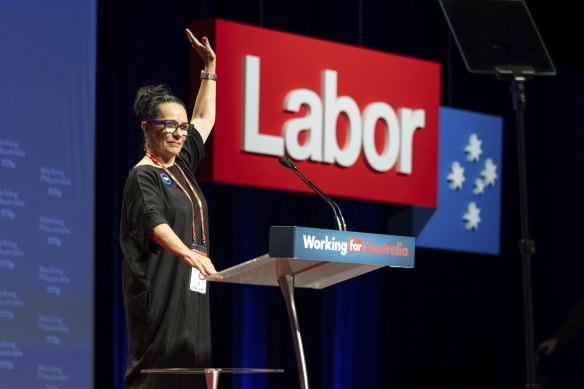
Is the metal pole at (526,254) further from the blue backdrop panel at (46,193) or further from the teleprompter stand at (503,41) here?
the blue backdrop panel at (46,193)

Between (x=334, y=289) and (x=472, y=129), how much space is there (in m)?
1.33

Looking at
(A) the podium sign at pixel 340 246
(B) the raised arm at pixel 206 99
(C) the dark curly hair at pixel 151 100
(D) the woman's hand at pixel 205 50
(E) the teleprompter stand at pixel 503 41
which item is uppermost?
(E) the teleprompter stand at pixel 503 41

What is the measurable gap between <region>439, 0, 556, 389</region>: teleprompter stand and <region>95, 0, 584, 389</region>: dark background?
162 centimetres

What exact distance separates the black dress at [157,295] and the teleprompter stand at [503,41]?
4.56 feet

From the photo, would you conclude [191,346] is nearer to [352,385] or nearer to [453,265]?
[352,385]

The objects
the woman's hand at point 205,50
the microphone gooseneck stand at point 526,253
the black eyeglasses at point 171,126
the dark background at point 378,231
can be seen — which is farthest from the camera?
the dark background at point 378,231

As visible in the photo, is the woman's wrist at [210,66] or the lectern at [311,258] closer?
the lectern at [311,258]

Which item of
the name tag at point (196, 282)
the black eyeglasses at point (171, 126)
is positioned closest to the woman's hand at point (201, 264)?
the name tag at point (196, 282)

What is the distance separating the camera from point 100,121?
16.7 ft

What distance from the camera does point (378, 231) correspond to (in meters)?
6.42

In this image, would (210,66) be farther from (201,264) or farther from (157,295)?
(201,264)

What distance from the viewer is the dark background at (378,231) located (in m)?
5.18

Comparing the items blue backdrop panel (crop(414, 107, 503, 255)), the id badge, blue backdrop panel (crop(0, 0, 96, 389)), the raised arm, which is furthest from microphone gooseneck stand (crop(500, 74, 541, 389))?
A: blue backdrop panel (crop(414, 107, 503, 255))

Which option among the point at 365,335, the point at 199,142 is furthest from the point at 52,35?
the point at 365,335
